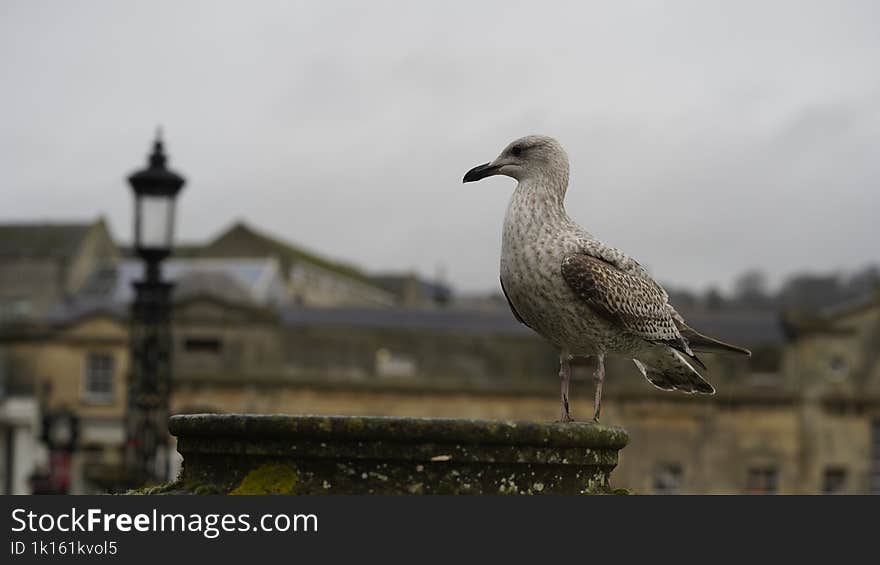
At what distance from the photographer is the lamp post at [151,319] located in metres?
14.6

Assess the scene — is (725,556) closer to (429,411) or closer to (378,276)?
(429,411)

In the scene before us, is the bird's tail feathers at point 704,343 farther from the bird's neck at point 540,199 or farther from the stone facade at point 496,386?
the stone facade at point 496,386

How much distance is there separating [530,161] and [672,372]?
3.57 ft

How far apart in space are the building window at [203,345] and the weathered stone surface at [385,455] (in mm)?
50782

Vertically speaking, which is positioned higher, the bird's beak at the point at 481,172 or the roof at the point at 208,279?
the roof at the point at 208,279

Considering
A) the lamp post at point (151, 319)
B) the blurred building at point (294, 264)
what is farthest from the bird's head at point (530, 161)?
the blurred building at point (294, 264)

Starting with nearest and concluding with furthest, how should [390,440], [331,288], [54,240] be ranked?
[390,440] < [54,240] < [331,288]

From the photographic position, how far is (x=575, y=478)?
488cm

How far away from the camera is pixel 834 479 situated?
176 feet

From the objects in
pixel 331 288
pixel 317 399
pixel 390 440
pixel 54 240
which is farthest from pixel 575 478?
pixel 331 288

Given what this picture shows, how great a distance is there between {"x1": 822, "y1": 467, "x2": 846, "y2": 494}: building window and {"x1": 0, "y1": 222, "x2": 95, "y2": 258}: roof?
3504 centimetres

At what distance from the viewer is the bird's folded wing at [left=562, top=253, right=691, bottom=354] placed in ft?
18.5

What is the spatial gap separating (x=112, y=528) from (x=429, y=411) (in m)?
50.9

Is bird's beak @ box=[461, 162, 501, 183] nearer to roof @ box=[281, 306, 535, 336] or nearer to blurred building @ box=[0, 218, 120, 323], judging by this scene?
roof @ box=[281, 306, 535, 336]
